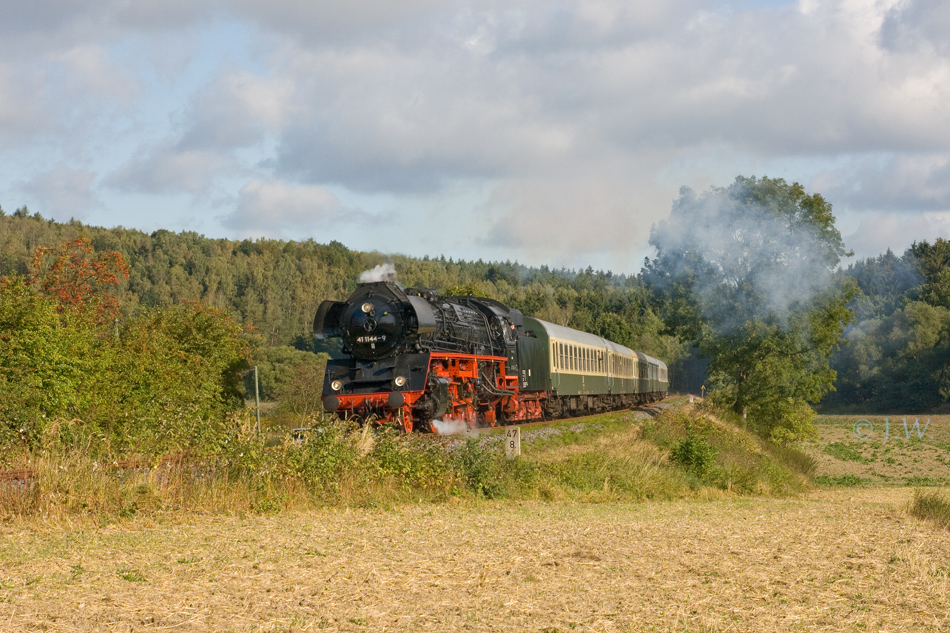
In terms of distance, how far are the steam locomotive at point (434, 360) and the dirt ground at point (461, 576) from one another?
9.89 meters

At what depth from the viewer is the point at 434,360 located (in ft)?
75.4

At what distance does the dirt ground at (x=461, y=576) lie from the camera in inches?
271

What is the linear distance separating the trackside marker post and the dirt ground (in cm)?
381

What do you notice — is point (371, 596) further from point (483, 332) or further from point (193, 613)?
point (483, 332)

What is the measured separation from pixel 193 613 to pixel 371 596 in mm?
1503

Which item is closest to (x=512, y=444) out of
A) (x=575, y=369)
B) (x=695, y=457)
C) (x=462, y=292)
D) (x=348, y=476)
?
(x=348, y=476)

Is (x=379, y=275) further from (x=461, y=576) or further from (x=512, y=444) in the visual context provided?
(x=461, y=576)

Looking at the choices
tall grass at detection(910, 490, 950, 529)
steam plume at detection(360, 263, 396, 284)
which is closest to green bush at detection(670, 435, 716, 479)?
tall grass at detection(910, 490, 950, 529)

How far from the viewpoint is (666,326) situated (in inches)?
1735

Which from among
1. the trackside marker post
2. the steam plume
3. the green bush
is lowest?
the green bush

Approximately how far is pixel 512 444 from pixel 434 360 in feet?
21.6

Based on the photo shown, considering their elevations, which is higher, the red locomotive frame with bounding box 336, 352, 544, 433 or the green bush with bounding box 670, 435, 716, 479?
the red locomotive frame with bounding box 336, 352, 544, 433

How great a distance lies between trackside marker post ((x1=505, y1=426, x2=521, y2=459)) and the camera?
16.7m

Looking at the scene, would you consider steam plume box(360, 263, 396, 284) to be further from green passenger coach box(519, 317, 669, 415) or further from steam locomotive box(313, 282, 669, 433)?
green passenger coach box(519, 317, 669, 415)
